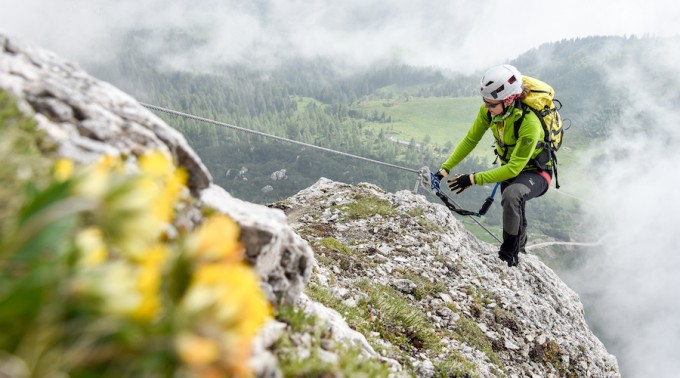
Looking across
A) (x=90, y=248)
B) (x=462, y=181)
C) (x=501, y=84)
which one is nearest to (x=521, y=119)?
(x=501, y=84)

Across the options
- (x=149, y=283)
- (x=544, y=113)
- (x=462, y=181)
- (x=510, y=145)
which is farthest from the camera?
(x=462, y=181)

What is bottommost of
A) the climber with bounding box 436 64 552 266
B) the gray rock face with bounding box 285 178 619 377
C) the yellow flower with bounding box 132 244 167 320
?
the gray rock face with bounding box 285 178 619 377

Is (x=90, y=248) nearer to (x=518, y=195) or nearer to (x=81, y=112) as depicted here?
(x=81, y=112)

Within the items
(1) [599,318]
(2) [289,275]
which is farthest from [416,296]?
(1) [599,318]

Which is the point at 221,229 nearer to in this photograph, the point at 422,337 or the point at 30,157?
the point at 30,157

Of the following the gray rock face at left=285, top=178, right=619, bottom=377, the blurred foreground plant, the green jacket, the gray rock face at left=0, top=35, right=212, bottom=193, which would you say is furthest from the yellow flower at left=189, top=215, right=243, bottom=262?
the green jacket

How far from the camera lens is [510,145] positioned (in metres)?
12.0

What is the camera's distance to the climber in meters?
11.2

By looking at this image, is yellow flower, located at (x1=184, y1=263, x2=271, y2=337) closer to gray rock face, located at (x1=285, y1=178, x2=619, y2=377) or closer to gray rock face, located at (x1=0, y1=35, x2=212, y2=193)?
gray rock face, located at (x1=0, y1=35, x2=212, y2=193)

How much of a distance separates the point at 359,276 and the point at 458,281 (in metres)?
3.48

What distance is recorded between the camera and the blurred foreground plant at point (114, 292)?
1.29 m

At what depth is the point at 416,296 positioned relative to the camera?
408 inches

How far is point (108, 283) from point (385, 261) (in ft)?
34.8

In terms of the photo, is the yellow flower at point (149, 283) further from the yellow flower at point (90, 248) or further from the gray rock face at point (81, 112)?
the gray rock face at point (81, 112)
